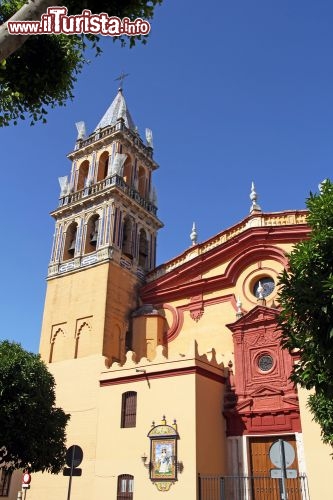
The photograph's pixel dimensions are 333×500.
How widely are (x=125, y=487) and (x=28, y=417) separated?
5.02 m

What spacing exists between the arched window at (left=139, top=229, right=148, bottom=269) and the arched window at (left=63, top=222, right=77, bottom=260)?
4117 millimetres

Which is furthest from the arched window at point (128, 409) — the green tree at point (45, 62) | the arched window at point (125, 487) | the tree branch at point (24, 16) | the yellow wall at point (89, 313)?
the tree branch at point (24, 16)

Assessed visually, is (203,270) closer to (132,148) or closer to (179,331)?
(179,331)

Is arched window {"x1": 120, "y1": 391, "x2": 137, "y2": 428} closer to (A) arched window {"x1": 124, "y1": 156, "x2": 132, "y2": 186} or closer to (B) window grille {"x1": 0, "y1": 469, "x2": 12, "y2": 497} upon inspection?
(B) window grille {"x1": 0, "y1": 469, "x2": 12, "y2": 497}

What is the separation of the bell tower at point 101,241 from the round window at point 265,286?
7191 millimetres

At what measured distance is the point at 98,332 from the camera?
81.8 ft

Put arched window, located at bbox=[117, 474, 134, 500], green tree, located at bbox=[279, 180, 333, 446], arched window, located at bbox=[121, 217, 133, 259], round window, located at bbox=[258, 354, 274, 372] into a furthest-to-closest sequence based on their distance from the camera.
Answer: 1. arched window, located at bbox=[121, 217, 133, 259]
2. round window, located at bbox=[258, 354, 274, 372]
3. arched window, located at bbox=[117, 474, 134, 500]
4. green tree, located at bbox=[279, 180, 333, 446]

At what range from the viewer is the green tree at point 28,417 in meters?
17.9

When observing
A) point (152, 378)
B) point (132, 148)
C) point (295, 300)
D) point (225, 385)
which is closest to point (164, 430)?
point (152, 378)

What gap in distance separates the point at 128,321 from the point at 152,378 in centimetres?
625

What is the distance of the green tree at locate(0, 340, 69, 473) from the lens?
17906 millimetres

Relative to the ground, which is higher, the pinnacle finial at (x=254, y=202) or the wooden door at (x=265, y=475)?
the pinnacle finial at (x=254, y=202)

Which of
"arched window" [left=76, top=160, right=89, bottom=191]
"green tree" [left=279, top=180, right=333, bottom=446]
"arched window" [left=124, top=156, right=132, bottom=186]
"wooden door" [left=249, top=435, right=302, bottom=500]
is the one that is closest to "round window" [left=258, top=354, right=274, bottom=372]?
"wooden door" [left=249, top=435, right=302, bottom=500]

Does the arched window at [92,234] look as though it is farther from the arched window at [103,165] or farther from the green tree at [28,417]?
the green tree at [28,417]
